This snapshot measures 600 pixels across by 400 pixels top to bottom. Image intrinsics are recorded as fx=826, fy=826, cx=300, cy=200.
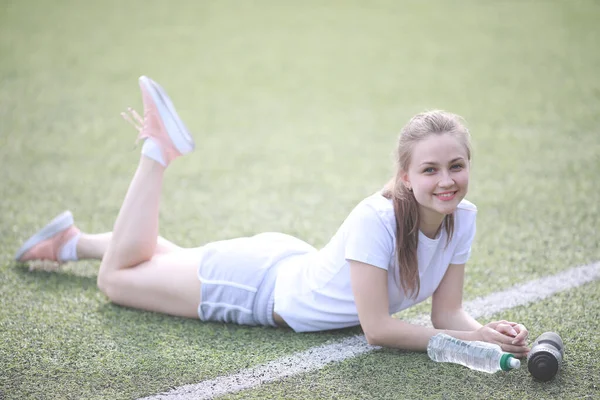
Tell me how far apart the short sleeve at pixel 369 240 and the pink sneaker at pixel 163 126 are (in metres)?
1.18

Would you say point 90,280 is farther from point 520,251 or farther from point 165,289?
point 520,251

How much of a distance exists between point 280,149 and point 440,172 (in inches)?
129

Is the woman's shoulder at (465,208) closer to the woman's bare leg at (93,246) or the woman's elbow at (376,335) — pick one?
the woman's elbow at (376,335)

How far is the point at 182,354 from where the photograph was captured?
3381mm

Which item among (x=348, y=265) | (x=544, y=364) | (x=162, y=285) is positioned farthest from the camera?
(x=162, y=285)

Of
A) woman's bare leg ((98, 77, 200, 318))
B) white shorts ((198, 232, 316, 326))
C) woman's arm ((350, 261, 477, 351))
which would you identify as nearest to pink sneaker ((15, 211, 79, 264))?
woman's bare leg ((98, 77, 200, 318))

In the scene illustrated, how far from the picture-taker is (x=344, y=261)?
3.37 meters

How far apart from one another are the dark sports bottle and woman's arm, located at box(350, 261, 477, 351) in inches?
9.0

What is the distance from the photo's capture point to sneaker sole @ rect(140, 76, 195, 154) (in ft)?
13.2

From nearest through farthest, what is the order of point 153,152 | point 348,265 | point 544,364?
point 544,364 → point 348,265 → point 153,152

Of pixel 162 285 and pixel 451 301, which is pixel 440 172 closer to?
pixel 451 301

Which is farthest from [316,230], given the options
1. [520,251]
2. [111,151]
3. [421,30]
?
[421,30]

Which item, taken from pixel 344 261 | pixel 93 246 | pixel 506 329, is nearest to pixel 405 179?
pixel 344 261

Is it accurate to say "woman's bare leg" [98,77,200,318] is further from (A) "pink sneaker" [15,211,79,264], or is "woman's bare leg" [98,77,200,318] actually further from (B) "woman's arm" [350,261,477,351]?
(B) "woman's arm" [350,261,477,351]
